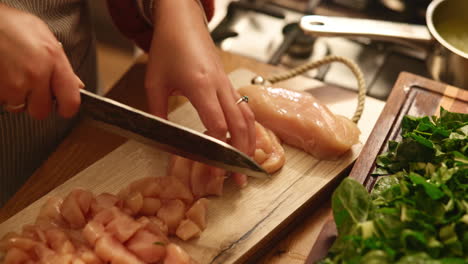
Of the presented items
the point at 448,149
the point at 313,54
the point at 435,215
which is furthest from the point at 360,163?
the point at 313,54

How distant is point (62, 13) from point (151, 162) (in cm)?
50

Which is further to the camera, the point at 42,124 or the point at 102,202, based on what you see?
the point at 42,124

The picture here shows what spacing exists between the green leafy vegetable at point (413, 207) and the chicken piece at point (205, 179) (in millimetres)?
372

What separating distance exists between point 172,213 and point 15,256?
380mm

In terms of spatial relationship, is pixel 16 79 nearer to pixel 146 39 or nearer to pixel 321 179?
pixel 146 39

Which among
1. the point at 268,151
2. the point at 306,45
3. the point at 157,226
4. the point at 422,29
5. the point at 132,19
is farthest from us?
the point at 306,45

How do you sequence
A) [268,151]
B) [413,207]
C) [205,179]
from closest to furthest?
[413,207], [205,179], [268,151]

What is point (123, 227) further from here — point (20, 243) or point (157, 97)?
point (157, 97)

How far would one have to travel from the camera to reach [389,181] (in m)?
1.29

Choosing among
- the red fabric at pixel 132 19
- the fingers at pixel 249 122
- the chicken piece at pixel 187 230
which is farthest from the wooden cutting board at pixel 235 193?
the red fabric at pixel 132 19

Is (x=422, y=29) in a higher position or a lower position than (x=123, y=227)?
higher

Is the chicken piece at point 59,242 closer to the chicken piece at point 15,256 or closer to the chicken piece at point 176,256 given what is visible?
the chicken piece at point 15,256

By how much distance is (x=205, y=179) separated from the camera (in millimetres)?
1416

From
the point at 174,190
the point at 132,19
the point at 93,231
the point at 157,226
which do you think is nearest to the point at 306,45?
the point at 132,19
